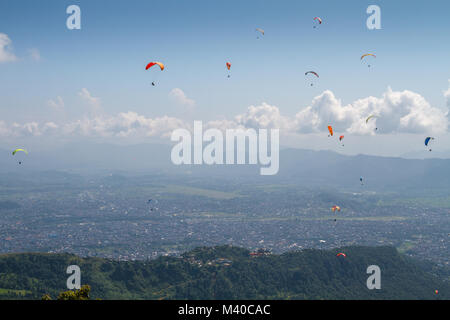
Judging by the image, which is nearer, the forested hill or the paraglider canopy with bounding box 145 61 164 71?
the paraglider canopy with bounding box 145 61 164 71

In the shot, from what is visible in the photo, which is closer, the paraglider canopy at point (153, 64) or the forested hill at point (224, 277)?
the paraglider canopy at point (153, 64)

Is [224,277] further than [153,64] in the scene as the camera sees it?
Yes

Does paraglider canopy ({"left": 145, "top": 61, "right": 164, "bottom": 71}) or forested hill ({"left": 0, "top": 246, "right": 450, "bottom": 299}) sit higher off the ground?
paraglider canopy ({"left": 145, "top": 61, "right": 164, "bottom": 71})

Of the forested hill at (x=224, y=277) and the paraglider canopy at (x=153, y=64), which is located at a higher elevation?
the paraglider canopy at (x=153, y=64)

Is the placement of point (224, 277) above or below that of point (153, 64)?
below
